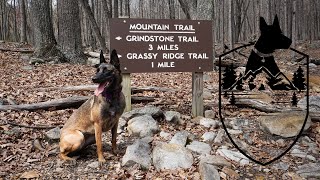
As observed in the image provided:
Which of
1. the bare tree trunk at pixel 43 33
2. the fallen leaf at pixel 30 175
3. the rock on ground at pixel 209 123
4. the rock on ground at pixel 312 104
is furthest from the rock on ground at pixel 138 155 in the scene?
the bare tree trunk at pixel 43 33

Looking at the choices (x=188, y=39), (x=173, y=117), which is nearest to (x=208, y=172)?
Answer: (x=173, y=117)

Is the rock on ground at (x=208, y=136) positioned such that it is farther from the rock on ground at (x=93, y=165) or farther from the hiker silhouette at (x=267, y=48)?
the hiker silhouette at (x=267, y=48)

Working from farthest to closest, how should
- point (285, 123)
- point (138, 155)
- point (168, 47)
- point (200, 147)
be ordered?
point (168, 47) → point (285, 123) → point (200, 147) → point (138, 155)

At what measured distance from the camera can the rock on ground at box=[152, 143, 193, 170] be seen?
4691mm

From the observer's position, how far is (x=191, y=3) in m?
14.3

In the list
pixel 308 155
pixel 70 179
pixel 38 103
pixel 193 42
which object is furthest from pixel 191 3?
pixel 70 179

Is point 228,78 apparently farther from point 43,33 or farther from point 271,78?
point 43,33

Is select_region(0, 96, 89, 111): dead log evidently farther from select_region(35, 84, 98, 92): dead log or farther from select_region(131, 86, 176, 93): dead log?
select_region(131, 86, 176, 93): dead log

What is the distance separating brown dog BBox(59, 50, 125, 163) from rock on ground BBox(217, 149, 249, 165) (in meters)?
1.74

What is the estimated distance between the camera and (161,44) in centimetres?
628

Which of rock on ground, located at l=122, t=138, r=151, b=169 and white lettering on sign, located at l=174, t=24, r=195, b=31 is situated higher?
white lettering on sign, located at l=174, t=24, r=195, b=31

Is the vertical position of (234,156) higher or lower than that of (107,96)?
lower

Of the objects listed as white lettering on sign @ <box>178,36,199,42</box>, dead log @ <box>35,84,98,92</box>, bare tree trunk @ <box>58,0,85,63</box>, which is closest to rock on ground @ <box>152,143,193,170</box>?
white lettering on sign @ <box>178,36,199,42</box>

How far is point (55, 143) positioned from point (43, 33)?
28.1 ft
